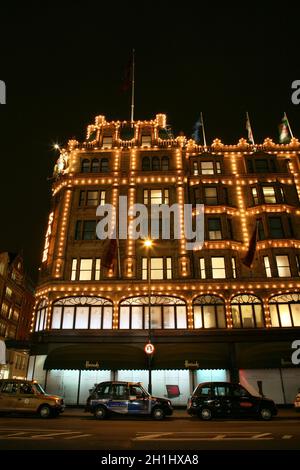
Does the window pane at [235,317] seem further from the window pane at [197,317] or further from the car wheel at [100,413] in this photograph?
the car wheel at [100,413]

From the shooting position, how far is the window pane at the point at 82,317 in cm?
2755

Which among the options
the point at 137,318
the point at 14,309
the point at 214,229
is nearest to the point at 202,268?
the point at 214,229

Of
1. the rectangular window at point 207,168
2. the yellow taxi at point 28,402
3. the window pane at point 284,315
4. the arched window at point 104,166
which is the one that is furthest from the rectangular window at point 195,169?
the yellow taxi at point 28,402

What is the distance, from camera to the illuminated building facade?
84.0 feet

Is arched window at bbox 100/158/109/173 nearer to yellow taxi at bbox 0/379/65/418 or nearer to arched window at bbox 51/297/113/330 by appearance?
arched window at bbox 51/297/113/330

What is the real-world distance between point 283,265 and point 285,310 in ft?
12.9

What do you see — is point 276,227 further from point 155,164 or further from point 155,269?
point 155,164

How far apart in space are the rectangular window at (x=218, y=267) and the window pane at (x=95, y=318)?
34.6 ft

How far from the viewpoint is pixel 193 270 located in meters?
29.2

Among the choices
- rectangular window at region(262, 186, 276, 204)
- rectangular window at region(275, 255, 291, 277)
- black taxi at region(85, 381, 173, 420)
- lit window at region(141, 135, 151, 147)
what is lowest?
black taxi at region(85, 381, 173, 420)

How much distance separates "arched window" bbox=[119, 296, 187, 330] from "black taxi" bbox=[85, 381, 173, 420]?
919cm

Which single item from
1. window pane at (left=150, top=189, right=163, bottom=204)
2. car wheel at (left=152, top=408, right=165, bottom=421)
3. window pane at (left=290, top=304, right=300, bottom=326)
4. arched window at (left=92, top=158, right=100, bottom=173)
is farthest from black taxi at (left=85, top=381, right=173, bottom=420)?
arched window at (left=92, top=158, right=100, bottom=173)

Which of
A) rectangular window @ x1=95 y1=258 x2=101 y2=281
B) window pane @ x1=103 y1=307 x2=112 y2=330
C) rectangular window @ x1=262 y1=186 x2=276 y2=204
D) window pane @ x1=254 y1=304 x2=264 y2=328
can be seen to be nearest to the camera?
window pane @ x1=254 y1=304 x2=264 y2=328

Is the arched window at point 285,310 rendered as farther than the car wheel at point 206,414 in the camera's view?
Yes
